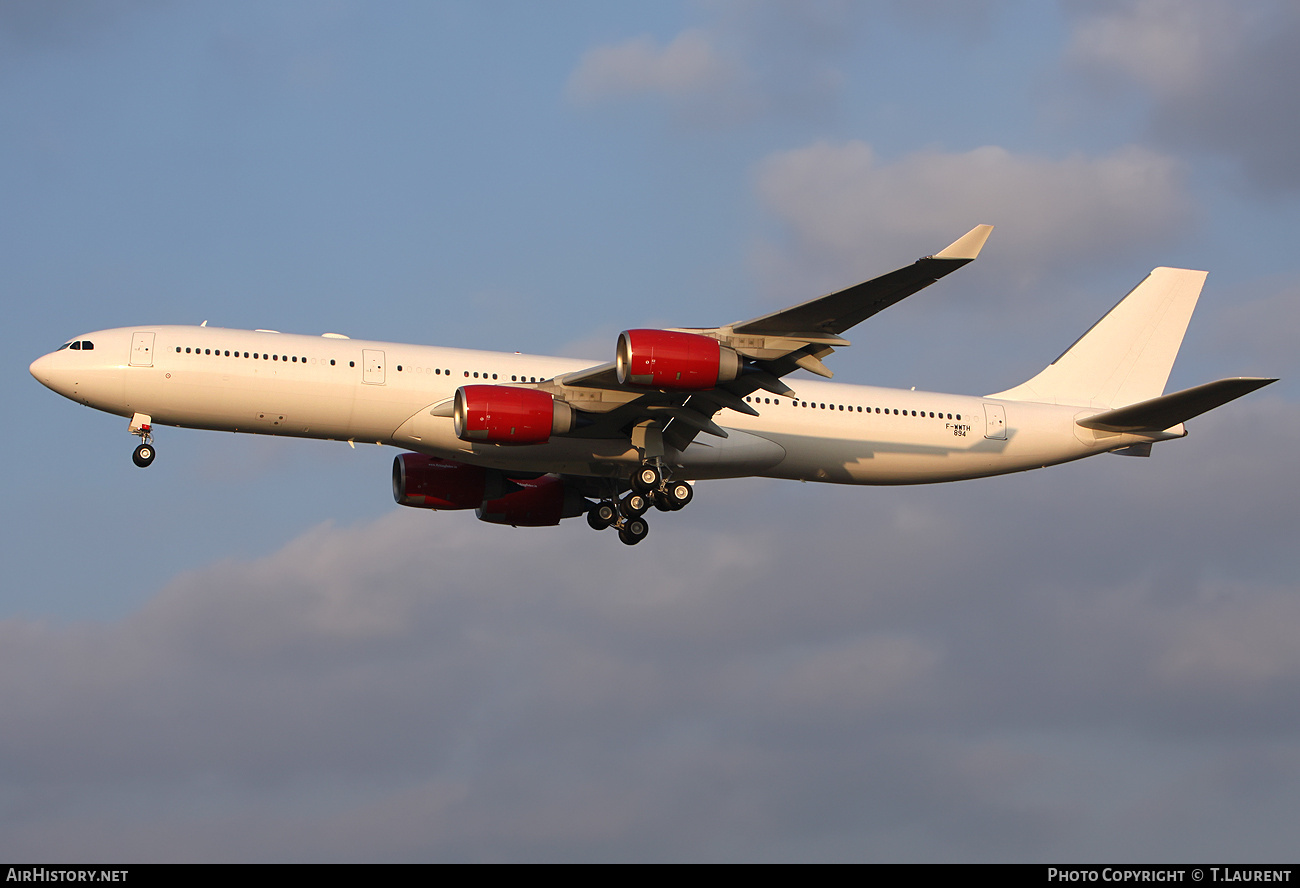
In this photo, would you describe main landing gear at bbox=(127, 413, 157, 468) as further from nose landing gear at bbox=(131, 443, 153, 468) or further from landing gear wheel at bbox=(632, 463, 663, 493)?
landing gear wheel at bbox=(632, 463, 663, 493)

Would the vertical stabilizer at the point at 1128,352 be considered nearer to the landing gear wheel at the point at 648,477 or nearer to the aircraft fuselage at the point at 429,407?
the aircraft fuselage at the point at 429,407

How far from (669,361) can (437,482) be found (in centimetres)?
1213

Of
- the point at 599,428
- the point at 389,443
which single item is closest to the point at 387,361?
the point at 389,443

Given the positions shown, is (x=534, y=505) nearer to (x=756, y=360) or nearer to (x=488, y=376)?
(x=488, y=376)

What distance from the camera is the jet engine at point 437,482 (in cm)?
4603

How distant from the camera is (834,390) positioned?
44.0 metres

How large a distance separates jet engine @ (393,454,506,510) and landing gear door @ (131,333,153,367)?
30.7 ft

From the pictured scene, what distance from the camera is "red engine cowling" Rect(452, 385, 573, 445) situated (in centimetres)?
3766

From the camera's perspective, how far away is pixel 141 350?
39281 millimetres

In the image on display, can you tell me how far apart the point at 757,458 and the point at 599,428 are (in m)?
4.87

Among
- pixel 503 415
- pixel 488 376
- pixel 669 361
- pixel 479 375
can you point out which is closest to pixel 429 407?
pixel 479 375

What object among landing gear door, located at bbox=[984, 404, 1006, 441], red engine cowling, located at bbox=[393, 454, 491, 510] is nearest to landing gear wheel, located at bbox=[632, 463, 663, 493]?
red engine cowling, located at bbox=[393, 454, 491, 510]
